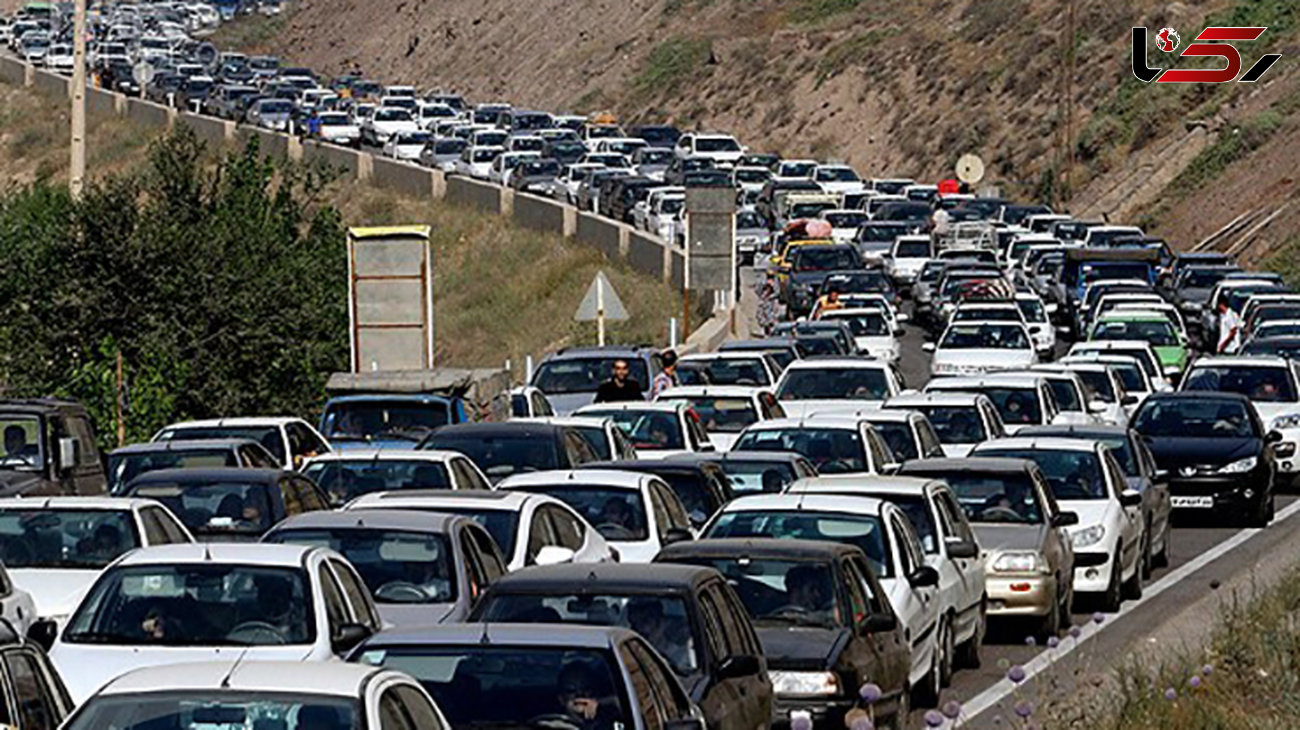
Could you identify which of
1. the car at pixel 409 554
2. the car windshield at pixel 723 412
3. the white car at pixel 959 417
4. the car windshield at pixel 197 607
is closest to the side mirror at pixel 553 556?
the car at pixel 409 554

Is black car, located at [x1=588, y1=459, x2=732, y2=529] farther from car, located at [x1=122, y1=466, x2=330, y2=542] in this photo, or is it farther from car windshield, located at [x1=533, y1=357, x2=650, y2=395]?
car windshield, located at [x1=533, y1=357, x2=650, y2=395]

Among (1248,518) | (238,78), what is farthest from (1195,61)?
(1248,518)

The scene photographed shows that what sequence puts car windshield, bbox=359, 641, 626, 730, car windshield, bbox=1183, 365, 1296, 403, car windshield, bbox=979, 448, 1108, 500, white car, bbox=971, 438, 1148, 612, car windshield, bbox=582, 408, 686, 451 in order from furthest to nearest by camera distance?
car windshield, bbox=1183, 365, 1296, 403 < car windshield, bbox=582, 408, 686, 451 < car windshield, bbox=979, 448, 1108, 500 < white car, bbox=971, 438, 1148, 612 < car windshield, bbox=359, 641, 626, 730

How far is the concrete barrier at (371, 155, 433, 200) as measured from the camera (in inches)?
3228

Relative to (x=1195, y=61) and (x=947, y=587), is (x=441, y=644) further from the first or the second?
(x=1195, y=61)

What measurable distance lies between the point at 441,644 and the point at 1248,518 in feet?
67.1

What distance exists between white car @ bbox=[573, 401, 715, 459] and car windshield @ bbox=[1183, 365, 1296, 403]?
9.89 meters

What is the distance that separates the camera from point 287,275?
150 feet

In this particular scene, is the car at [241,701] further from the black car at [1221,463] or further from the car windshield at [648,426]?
the black car at [1221,463]

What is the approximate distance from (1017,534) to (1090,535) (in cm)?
190

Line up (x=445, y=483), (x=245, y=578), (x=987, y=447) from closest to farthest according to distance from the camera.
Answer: (x=245, y=578) < (x=445, y=483) < (x=987, y=447)

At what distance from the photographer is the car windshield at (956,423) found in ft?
96.0

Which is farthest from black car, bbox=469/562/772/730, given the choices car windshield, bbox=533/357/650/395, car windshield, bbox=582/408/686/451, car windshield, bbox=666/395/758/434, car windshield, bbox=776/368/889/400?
car windshield, bbox=533/357/650/395

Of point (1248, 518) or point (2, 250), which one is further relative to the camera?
point (2, 250)
